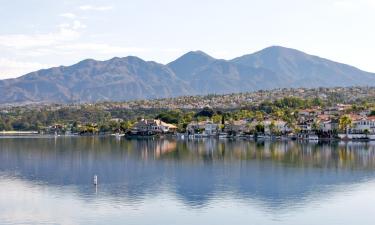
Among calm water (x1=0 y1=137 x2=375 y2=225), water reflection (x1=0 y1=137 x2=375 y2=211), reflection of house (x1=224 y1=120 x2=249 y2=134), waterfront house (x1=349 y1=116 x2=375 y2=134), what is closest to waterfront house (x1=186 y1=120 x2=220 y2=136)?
reflection of house (x1=224 y1=120 x2=249 y2=134)

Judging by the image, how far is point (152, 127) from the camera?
326ft

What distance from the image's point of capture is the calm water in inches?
984

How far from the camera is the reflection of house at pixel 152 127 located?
324ft

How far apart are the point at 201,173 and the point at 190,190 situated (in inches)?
290

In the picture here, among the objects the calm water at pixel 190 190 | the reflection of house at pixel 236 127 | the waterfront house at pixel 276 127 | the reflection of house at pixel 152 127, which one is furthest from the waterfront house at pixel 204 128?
the calm water at pixel 190 190

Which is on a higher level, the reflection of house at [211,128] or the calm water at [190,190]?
the reflection of house at [211,128]

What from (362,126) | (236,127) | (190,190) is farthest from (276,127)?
(190,190)

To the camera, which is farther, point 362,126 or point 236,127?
point 236,127

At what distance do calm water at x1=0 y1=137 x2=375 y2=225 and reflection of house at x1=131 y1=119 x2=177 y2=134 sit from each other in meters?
48.3

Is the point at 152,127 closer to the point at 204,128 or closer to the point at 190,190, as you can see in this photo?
the point at 204,128

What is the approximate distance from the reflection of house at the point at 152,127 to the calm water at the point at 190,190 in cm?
4829

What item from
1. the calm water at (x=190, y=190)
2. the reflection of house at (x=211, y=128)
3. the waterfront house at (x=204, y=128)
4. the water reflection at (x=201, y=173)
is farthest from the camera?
the waterfront house at (x=204, y=128)

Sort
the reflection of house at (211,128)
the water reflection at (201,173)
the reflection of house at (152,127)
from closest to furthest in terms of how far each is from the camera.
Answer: the water reflection at (201,173)
the reflection of house at (211,128)
the reflection of house at (152,127)

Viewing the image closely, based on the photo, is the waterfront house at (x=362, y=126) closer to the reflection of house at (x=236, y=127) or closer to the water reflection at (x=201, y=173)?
the reflection of house at (x=236, y=127)
